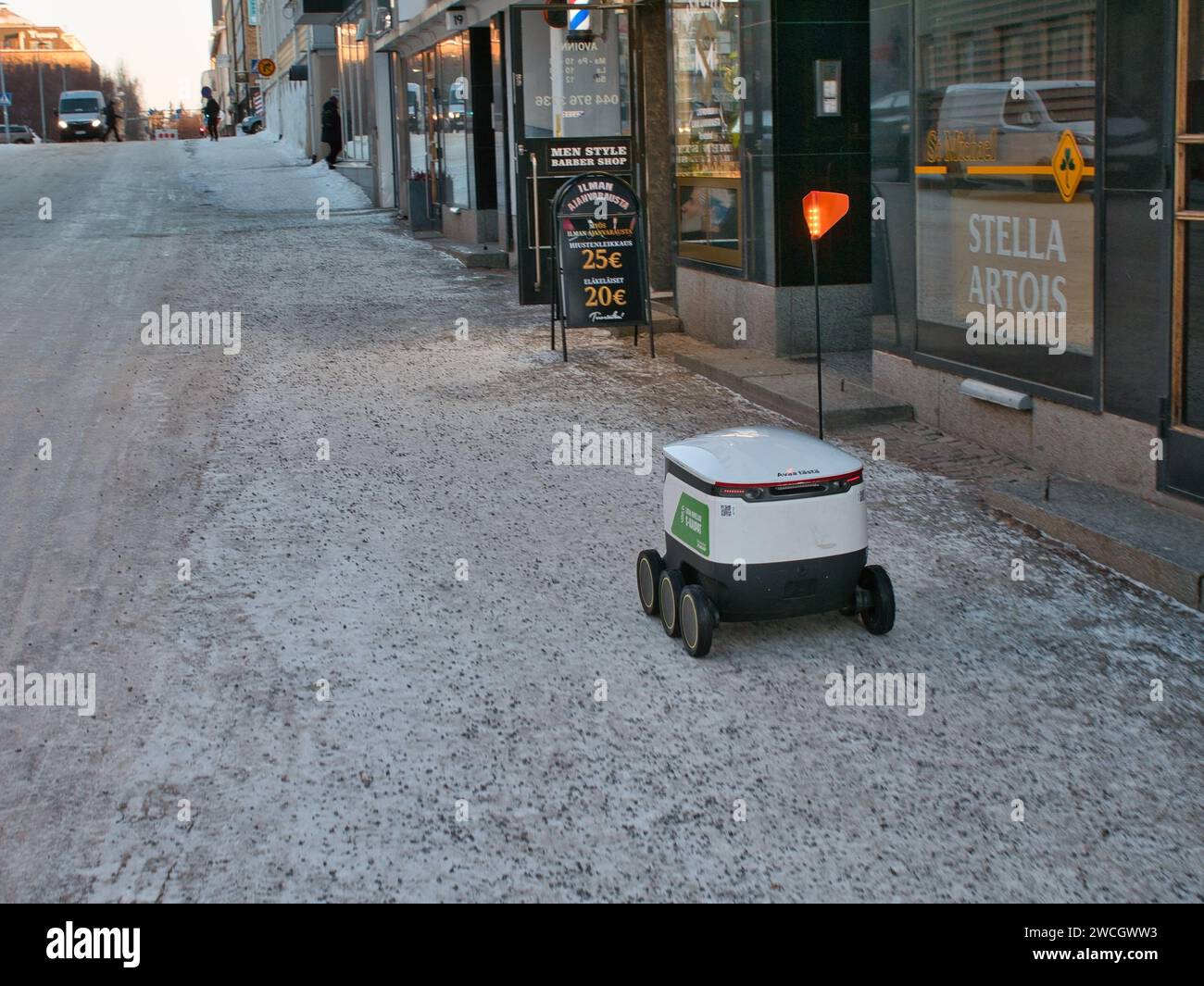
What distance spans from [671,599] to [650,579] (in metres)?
0.29

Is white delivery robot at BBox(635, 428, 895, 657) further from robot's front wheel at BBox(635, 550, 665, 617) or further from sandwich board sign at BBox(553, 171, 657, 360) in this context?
sandwich board sign at BBox(553, 171, 657, 360)

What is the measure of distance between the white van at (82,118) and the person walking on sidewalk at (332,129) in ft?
76.6

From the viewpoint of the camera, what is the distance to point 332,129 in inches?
1331

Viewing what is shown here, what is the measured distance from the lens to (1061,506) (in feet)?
23.3

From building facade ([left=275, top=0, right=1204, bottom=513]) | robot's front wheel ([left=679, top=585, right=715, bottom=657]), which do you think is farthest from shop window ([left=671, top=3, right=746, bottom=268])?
robot's front wheel ([left=679, top=585, right=715, bottom=657])

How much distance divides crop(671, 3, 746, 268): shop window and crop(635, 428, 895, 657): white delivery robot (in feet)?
21.8

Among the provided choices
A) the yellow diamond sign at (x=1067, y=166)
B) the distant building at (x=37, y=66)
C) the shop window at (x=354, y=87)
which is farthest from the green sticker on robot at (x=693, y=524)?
the distant building at (x=37, y=66)

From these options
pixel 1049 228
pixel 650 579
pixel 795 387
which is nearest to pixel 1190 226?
pixel 1049 228

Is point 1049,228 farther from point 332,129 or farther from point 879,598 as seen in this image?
point 332,129

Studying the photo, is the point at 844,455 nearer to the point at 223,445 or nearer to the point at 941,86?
the point at 941,86

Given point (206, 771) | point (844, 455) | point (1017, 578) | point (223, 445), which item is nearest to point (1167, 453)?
point (1017, 578)

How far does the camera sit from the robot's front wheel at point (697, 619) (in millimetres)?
5504

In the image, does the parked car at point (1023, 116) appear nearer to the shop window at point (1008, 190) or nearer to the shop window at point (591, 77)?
the shop window at point (1008, 190)
